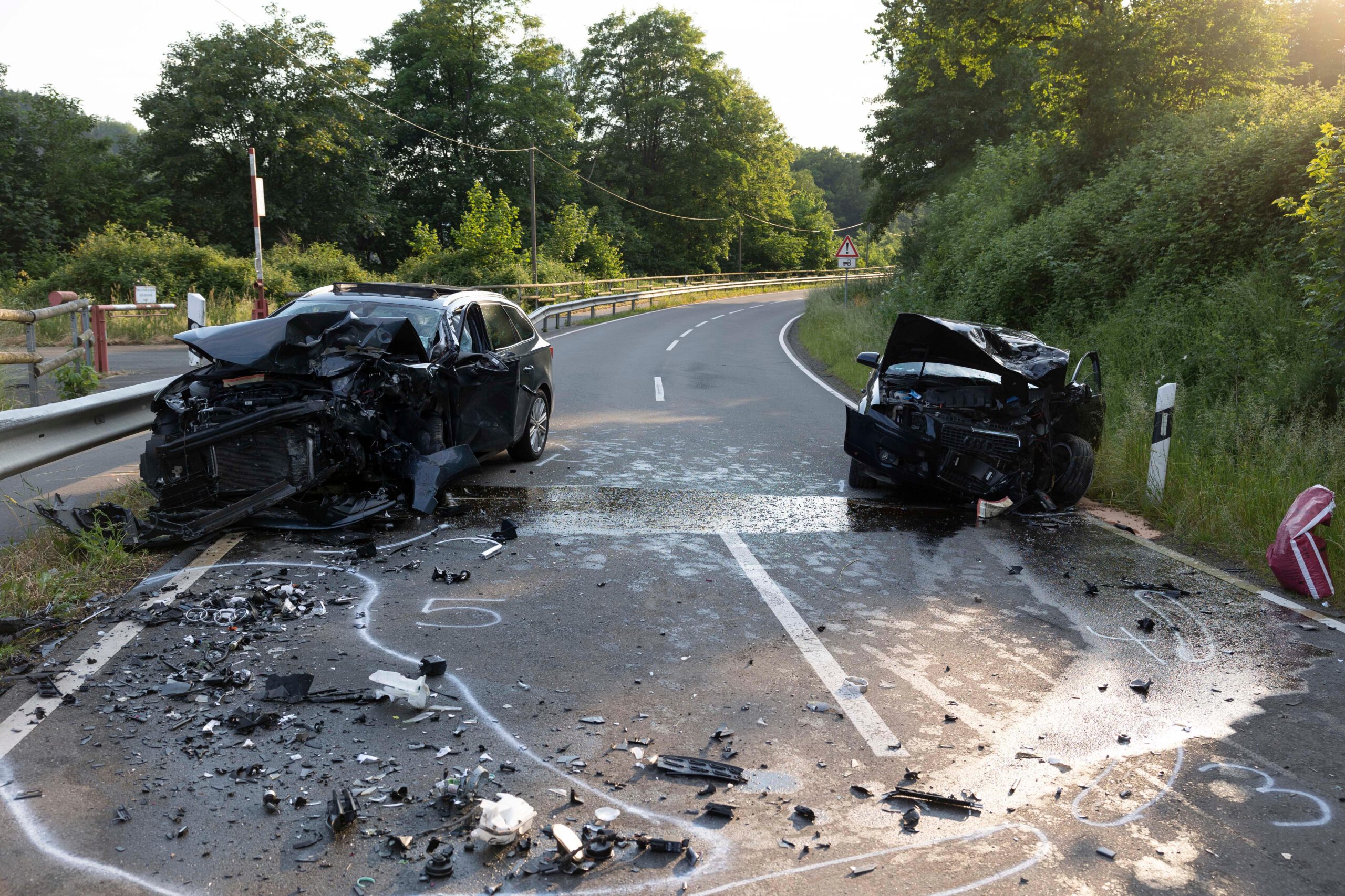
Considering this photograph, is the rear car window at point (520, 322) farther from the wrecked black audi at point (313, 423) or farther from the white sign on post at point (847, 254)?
the white sign on post at point (847, 254)

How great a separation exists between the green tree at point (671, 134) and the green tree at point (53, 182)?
112 ft

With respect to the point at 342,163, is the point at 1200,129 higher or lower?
lower

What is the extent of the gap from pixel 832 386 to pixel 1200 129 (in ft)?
26.2

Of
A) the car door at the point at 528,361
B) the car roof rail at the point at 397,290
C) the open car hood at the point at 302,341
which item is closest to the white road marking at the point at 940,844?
the open car hood at the point at 302,341

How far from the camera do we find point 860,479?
9.52m

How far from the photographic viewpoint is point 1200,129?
1756 cm

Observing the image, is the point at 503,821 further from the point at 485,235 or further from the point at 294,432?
the point at 485,235

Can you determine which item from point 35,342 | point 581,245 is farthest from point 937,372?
point 581,245

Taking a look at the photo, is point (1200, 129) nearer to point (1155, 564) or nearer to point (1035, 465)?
point (1035, 465)

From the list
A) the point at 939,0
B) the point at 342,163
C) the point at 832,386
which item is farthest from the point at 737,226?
the point at 832,386

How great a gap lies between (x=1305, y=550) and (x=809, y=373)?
14.4 metres

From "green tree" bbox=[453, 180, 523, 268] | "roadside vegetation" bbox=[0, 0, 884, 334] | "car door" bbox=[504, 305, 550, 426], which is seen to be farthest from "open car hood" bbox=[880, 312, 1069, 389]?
"green tree" bbox=[453, 180, 523, 268]

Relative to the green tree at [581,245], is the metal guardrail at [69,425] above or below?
below

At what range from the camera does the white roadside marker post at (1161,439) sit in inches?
355
